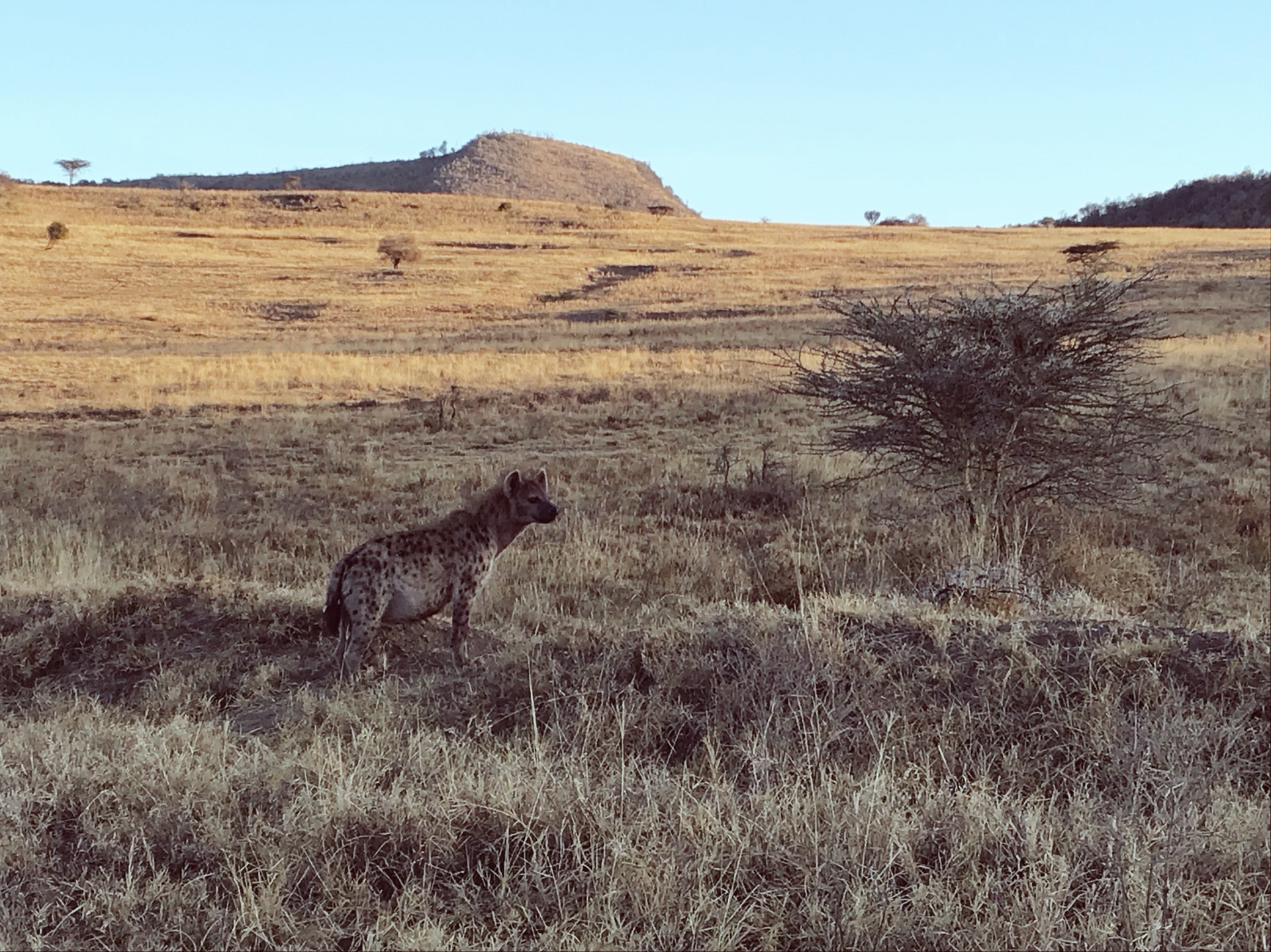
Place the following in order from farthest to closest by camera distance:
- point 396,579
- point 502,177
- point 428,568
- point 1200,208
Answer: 1. point 502,177
2. point 1200,208
3. point 428,568
4. point 396,579

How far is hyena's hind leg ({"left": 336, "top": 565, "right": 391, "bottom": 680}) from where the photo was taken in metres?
6.62

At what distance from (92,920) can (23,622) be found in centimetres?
477

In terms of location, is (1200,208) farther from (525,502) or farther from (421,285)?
(525,502)

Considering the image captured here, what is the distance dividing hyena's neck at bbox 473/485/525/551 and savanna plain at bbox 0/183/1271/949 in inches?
26.5

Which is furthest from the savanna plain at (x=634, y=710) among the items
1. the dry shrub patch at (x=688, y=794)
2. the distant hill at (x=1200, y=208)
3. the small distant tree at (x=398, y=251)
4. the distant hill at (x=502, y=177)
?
the distant hill at (x=502, y=177)

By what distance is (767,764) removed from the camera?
457cm

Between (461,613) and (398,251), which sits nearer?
(461,613)

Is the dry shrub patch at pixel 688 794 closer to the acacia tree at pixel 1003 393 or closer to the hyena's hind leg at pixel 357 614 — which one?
the hyena's hind leg at pixel 357 614

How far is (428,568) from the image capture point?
7.07 meters

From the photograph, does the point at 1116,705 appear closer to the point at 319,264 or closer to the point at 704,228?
the point at 319,264

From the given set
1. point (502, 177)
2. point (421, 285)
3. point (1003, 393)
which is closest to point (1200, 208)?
point (502, 177)

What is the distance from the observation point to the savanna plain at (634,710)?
3.57 meters

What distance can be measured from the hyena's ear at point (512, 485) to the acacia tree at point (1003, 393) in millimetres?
4284

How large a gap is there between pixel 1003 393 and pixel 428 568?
19.9 ft
